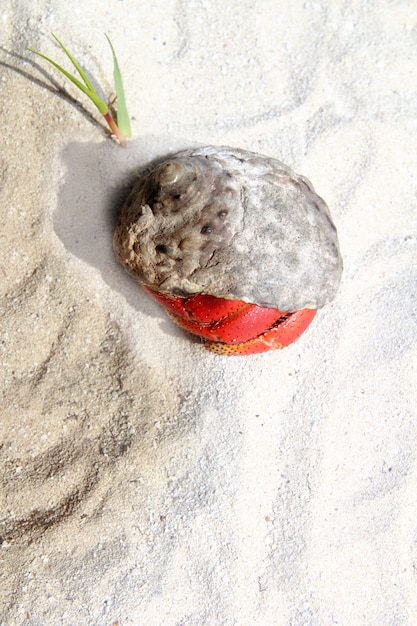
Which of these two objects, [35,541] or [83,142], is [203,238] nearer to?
[83,142]

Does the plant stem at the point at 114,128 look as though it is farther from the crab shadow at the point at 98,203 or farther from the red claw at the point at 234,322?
the red claw at the point at 234,322

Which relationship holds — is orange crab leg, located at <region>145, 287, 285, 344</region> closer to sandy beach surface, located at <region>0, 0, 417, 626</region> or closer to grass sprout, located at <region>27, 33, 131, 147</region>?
sandy beach surface, located at <region>0, 0, 417, 626</region>

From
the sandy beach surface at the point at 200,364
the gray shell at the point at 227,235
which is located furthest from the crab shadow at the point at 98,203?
the gray shell at the point at 227,235

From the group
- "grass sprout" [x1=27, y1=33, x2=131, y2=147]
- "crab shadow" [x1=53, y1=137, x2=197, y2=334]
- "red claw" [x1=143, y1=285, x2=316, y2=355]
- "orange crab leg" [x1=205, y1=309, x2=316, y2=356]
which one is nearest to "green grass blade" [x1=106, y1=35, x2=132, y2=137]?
"grass sprout" [x1=27, y1=33, x2=131, y2=147]

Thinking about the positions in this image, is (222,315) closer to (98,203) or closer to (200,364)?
(200,364)

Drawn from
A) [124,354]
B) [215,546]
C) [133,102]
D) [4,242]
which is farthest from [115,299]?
[215,546]

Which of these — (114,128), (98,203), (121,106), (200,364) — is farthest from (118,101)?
(200,364)
